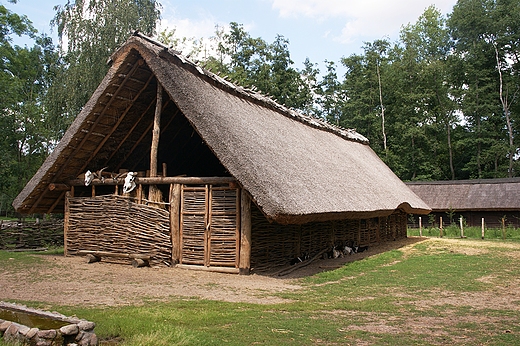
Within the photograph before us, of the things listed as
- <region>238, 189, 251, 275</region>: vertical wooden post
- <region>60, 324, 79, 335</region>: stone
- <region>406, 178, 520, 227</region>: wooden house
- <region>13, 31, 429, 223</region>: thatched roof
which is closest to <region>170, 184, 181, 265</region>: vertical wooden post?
<region>13, 31, 429, 223</region>: thatched roof

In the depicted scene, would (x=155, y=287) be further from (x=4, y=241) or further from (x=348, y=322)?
(x=4, y=241)

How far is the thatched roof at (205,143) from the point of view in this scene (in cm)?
1127

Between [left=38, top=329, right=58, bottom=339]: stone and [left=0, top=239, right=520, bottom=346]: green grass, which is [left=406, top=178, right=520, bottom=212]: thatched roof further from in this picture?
[left=38, top=329, right=58, bottom=339]: stone

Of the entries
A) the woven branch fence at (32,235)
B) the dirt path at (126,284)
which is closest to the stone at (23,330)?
the dirt path at (126,284)

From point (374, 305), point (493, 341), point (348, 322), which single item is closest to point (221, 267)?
point (374, 305)

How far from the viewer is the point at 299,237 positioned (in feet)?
46.3

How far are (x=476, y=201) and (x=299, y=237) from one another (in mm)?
19944

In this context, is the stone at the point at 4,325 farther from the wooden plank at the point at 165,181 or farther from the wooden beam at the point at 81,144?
the wooden beam at the point at 81,144

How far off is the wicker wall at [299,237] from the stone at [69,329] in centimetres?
704

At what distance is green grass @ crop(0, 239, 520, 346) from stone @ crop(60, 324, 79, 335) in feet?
1.50

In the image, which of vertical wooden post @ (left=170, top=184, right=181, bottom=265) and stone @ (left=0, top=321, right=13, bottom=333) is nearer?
stone @ (left=0, top=321, right=13, bottom=333)

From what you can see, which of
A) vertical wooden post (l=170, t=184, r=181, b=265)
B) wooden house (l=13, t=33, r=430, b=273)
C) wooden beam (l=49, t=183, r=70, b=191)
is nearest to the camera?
wooden house (l=13, t=33, r=430, b=273)

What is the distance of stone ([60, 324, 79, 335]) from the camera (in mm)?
5098

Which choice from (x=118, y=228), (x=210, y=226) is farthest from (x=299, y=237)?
(x=118, y=228)
